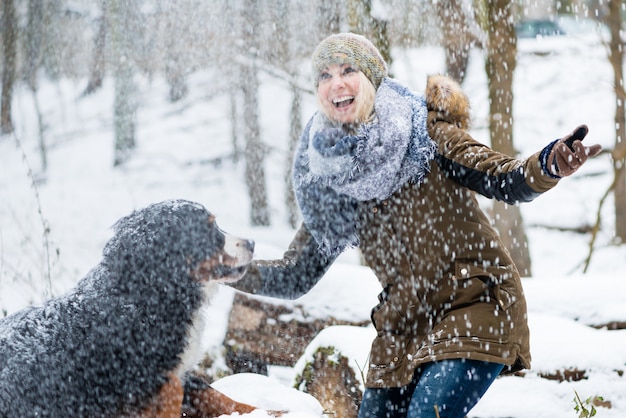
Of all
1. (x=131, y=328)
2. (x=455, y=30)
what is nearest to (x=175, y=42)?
(x=455, y=30)

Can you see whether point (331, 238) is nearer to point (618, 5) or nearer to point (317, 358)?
point (317, 358)

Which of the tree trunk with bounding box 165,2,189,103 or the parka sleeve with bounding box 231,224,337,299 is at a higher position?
the tree trunk with bounding box 165,2,189,103

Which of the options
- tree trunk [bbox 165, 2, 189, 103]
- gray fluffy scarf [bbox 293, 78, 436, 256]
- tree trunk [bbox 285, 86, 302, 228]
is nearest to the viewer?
gray fluffy scarf [bbox 293, 78, 436, 256]

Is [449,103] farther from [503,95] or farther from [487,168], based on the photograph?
[503,95]

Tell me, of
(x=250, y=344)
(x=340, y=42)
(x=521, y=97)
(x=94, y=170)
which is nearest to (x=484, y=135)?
(x=521, y=97)

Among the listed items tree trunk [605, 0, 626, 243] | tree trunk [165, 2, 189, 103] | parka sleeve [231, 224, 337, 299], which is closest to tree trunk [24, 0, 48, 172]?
tree trunk [165, 2, 189, 103]

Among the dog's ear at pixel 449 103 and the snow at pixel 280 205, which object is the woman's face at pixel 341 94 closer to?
the dog's ear at pixel 449 103

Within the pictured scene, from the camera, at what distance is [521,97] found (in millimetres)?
18031

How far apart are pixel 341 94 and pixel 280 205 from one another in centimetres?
1323

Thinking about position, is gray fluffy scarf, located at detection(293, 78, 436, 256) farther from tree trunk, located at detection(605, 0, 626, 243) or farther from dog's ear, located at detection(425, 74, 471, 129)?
tree trunk, located at detection(605, 0, 626, 243)

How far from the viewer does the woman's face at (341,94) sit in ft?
8.85

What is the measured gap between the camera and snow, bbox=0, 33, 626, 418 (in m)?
3.89

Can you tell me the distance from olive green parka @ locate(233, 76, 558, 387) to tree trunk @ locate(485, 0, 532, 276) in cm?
403

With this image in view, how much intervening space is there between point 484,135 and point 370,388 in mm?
15272
